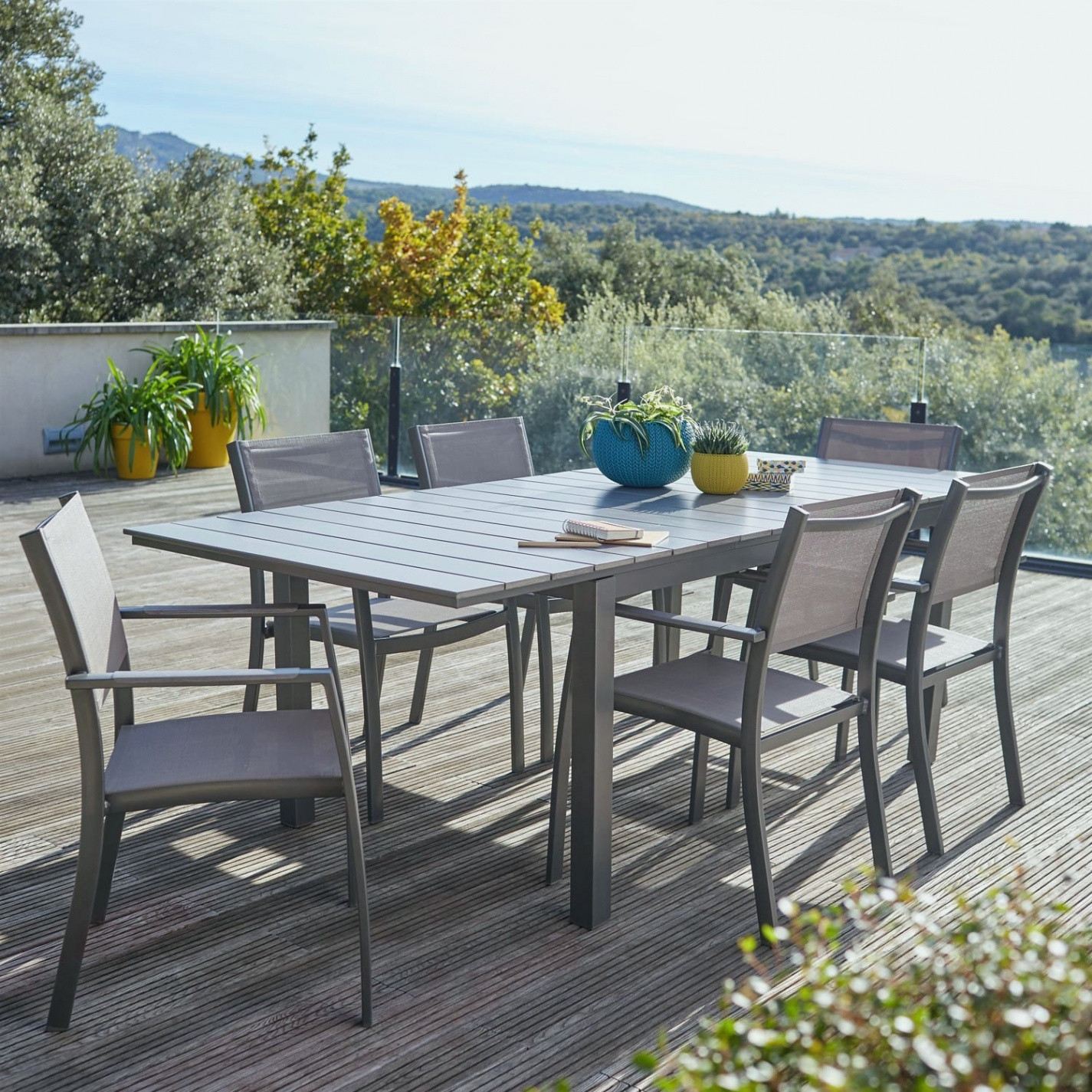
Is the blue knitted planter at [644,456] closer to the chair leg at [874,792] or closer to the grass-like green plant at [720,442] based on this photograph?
the grass-like green plant at [720,442]

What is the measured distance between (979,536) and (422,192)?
18.8 m

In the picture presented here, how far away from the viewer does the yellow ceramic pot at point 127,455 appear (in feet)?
26.7

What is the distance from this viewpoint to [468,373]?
8.20m

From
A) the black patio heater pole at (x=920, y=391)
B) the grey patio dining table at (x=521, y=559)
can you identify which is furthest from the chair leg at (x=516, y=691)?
the black patio heater pole at (x=920, y=391)

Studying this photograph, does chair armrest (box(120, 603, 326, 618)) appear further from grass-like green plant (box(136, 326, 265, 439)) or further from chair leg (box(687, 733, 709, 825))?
grass-like green plant (box(136, 326, 265, 439))

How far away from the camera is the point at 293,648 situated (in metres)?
2.82

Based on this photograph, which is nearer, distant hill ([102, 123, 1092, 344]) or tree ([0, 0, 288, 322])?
tree ([0, 0, 288, 322])

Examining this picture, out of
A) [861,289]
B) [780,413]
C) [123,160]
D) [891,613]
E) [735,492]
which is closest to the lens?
[735,492]

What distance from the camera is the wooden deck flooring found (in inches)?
82.0

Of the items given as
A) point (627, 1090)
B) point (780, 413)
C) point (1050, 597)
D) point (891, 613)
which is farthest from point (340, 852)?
point (780, 413)

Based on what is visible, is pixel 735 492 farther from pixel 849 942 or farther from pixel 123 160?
pixel 123 160

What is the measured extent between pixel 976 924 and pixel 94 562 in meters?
1.79

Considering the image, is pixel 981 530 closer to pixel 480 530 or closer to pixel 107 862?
pixel 480 530

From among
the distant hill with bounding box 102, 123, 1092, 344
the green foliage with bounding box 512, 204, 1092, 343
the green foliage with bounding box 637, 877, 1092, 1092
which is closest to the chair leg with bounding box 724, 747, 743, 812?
the green foliage with bounding box 637, 877, 1092, 1092
